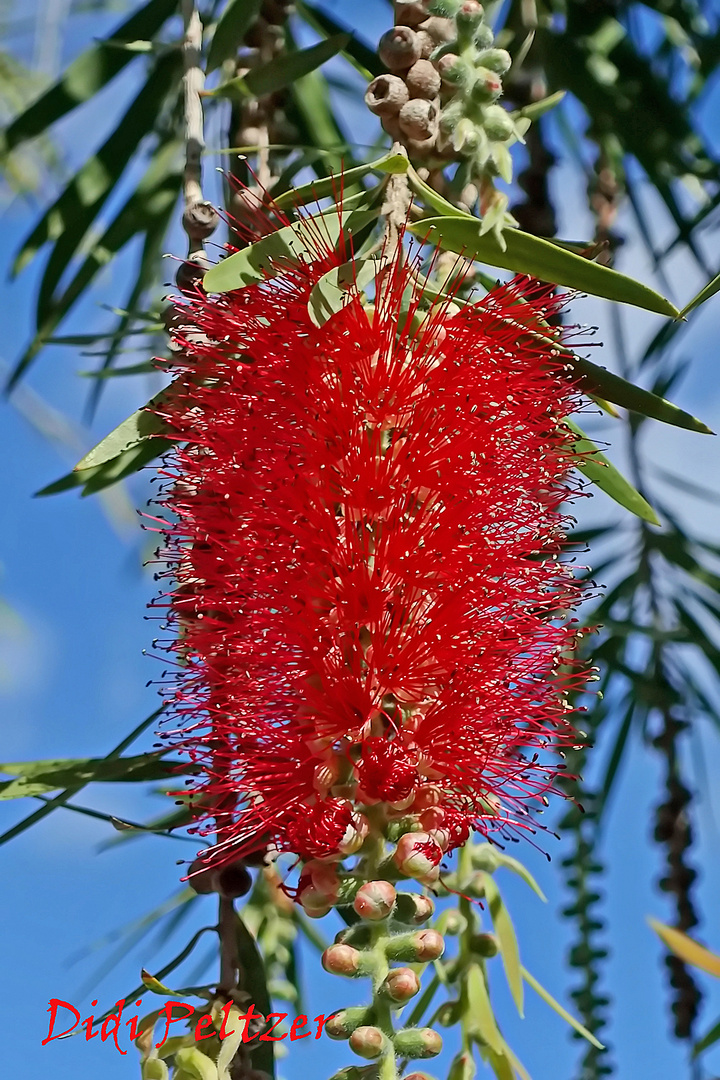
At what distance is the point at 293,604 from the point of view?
0.83 metres

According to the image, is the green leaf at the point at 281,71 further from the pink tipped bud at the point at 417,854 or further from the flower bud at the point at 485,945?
the flower bud at the point at 485,945

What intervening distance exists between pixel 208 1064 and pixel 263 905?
0.70 m

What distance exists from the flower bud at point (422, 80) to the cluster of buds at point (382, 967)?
1.79 feet

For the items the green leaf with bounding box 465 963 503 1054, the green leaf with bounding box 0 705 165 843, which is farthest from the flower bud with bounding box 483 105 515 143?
the green leaf with bounding box 465 963 503 1054

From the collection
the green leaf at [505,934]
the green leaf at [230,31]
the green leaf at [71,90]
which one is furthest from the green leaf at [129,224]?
the green leaf at [505,934]

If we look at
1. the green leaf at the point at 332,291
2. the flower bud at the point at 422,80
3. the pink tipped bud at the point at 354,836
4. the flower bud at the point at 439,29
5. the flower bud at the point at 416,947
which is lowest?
the flower bud at the point at 416,947

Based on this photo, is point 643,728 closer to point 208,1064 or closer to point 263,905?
point 263,905

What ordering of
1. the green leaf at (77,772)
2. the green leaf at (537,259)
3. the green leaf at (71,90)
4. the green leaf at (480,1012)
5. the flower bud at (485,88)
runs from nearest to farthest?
the green leaf at (537,259) → the flower bud at (485,88) → the green leaf at (77,772) → the green leaf at (480,1012) → the green leaf at (71,90)

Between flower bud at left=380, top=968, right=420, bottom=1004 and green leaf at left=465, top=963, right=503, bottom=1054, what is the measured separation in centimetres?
45

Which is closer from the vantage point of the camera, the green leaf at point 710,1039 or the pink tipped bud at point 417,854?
the pink tipped bud at point 417,854

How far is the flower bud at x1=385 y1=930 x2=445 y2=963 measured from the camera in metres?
0.74

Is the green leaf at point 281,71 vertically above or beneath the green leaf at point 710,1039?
above

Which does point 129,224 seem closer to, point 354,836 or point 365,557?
point 365,557

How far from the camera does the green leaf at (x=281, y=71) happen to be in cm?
107
